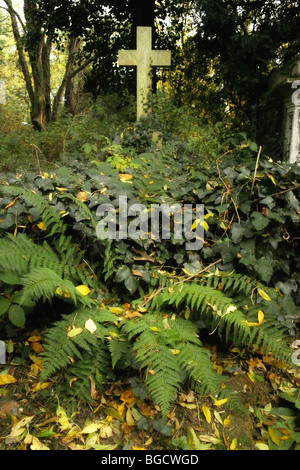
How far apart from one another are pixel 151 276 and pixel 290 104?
404 cm

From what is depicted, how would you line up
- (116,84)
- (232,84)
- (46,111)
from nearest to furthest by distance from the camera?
(232,84) → (116,84) → (46,111)

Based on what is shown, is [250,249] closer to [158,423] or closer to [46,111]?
[158,423]

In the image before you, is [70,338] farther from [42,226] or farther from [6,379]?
[42,226]

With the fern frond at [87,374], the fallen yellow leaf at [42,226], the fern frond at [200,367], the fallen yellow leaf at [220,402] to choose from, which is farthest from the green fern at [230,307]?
the fallen yellow leaf at [42,226]

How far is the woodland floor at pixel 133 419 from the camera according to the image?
1.87 metres

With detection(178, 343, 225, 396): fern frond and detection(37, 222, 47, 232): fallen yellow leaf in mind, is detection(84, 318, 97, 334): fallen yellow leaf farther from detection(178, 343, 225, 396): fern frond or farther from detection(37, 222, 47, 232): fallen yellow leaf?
detection(37, 222, 47, 232): fallen yellow leaf

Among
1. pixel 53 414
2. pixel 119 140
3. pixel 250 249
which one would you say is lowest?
pixel 53 414

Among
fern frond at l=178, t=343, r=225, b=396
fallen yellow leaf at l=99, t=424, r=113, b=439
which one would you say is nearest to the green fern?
fern frond at l=178, t=343, r=225, b=396

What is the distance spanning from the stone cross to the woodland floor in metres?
4.44

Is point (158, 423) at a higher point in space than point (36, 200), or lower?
lower

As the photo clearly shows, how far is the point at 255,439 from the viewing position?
6.46 ft

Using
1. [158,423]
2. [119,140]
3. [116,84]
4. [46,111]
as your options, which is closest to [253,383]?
[158,423]

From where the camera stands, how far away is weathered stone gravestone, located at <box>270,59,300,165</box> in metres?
A: 4.73
